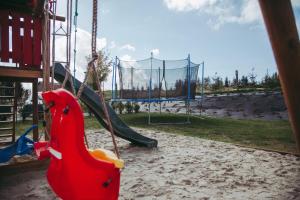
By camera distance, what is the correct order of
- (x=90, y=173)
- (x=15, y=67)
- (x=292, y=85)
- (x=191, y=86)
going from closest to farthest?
1. (x=292, y=85)
2. (x=90, y=173)
3. (x=15, y=67)
4. (x=191, y=86)

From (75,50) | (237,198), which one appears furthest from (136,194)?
(75,50)

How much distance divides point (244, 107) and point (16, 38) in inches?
546

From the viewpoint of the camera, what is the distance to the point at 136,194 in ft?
11.4

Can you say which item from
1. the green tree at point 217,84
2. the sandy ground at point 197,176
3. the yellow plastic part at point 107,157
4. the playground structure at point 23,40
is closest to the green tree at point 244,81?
the green tree at point 217,84

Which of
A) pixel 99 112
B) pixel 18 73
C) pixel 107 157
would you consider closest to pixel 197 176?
pixel 107 157

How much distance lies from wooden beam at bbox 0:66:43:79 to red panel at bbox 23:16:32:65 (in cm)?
20

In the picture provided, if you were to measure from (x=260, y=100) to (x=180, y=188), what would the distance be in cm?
1501

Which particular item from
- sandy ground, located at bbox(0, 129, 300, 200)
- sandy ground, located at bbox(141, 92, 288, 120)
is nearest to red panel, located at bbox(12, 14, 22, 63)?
sandy ground, located at bbox(0, 129, 300, 200)

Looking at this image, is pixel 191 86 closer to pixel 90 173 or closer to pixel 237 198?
pixel 237 198

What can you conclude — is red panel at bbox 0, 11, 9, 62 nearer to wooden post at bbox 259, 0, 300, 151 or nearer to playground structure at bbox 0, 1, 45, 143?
playground structure at bbox 0, 1, 45, 143

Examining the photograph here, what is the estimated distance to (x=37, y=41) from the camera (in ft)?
17.4

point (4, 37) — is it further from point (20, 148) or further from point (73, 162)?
point (73, 162)

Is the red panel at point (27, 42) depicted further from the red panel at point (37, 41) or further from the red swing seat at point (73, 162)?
the red swing seat at point (73, 162)

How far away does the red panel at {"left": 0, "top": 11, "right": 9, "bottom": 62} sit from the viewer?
4.99m
